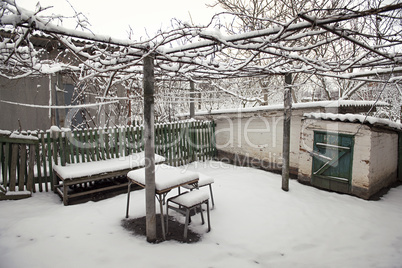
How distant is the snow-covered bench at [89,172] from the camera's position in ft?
15.5

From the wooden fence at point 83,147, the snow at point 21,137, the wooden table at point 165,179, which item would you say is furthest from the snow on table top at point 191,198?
the snow at point 21,137

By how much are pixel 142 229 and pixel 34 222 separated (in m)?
1.87

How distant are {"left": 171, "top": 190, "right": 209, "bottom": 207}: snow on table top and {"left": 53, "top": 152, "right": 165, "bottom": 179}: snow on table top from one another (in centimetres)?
221

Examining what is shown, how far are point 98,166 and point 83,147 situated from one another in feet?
2.80

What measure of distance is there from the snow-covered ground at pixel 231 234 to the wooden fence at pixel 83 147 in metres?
0.62

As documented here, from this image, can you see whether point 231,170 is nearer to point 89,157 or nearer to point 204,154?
point 204,154

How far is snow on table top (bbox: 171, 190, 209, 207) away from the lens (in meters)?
3.55


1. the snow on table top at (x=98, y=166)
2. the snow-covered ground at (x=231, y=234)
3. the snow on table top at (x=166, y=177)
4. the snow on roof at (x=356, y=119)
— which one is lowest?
the snow-covered ground at (x=231, y=234)

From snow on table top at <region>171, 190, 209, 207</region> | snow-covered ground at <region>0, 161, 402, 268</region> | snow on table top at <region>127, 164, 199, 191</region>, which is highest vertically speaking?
snow on table top at <region>127, 164, 199, 191</region>

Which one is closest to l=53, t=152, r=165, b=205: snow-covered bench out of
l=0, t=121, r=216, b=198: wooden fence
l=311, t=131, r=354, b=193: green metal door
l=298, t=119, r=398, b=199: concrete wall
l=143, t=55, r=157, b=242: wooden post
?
l=0, t=121, r=216, b=198: wooden fence

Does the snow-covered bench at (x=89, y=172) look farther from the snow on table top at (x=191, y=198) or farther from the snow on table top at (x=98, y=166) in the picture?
the snow on table top at (x=191, y=198)

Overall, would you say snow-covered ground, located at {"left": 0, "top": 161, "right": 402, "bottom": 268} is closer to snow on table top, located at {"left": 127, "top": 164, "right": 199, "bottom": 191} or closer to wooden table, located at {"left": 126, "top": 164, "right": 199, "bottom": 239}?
wooden table, located at {"left": 126, "top": 164, "right": 199, "bottom": 239}

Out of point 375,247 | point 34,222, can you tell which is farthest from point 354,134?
point 34,222

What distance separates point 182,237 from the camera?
3.71 metres
